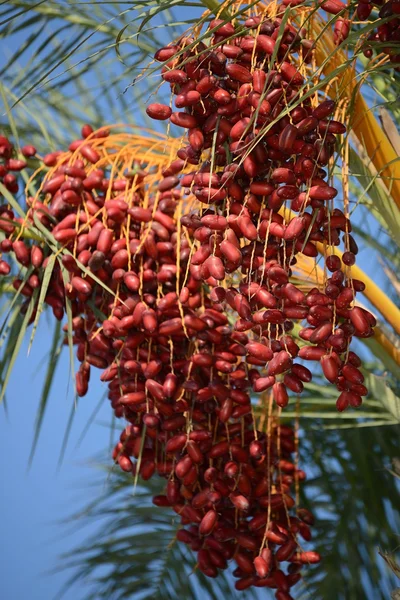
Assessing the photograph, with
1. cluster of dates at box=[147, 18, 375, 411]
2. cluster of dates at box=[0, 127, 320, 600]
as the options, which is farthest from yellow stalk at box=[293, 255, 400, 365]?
cluster of dates at box=[147, 18, 375, 411]

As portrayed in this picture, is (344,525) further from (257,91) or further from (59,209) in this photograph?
(257,91)

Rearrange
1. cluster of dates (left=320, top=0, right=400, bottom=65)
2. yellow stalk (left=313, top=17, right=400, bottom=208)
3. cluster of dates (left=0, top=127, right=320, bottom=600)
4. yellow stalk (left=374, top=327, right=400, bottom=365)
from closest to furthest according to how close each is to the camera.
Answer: cluster of dates (left=320, top=0, right=400, bottom=65), yellow stalk (left=313, top=17, right=400, bottom=208), cluster of dates (left=0, top=127, right=320, bottom=600), yellow stalk (left=374, top=327, right=400, bottom=365)

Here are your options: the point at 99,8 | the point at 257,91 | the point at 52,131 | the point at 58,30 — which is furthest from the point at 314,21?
the point at 52,131

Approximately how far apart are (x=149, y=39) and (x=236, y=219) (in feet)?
3.68

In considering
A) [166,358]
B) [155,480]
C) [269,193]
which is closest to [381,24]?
[269,193]

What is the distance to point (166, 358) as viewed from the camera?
1.34m

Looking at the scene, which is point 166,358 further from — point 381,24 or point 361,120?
point 381,24

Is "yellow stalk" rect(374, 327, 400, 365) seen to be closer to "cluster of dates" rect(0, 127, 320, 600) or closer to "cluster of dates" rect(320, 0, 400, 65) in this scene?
"cluster of dates" rect(0, 127, 320, 600)

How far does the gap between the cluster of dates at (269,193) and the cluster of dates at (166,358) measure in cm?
28

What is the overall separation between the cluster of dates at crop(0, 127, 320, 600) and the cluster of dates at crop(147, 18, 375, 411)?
0.93 feet

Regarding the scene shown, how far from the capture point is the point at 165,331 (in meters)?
1.30

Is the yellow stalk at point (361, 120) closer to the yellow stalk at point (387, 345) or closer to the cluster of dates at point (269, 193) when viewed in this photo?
the cluster of dates at point (269, 193)

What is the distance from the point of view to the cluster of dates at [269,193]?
98 centimetres

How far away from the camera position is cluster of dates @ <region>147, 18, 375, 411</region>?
98cm
